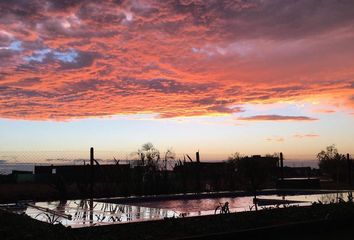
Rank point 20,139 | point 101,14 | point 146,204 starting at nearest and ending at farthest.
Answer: point 101,14, point 146,204, point 20,139

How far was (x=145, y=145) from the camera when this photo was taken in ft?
56.2

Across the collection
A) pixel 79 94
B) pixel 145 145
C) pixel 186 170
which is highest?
pixel 79 94

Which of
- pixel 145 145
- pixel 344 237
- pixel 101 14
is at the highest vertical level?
pixel 101 14

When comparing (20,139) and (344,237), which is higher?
(20,139)

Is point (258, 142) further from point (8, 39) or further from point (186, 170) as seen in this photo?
point (8, 39)

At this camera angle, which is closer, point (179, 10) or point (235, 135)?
point (179, 10)

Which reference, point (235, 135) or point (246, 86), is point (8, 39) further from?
point (235, 135)

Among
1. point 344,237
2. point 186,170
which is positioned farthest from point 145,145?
point 344,237

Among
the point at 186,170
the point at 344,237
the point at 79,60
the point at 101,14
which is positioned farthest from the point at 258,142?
the point at 344,237

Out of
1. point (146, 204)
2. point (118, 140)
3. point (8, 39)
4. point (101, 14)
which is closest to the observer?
point (101, 14)

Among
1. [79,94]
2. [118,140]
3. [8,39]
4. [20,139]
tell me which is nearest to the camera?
[8,39]

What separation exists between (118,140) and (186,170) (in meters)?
4.03

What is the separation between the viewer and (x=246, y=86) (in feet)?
51.0

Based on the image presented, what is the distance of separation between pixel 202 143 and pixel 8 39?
10.3m
